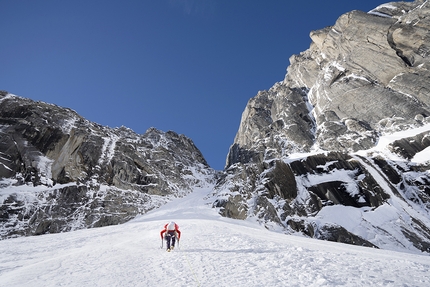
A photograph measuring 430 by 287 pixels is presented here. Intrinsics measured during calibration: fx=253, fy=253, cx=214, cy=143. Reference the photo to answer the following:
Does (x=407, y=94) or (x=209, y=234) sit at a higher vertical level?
(x=407, y=94)

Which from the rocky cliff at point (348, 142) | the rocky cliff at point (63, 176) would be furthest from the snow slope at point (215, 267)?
the rocky cliff at point (63, 176)

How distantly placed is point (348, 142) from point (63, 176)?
62.2m

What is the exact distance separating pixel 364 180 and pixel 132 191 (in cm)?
4103

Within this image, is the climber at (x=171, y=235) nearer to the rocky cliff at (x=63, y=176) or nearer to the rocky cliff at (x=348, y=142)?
the rocky cliff at (x=348, y=142)

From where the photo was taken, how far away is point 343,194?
3781 cm

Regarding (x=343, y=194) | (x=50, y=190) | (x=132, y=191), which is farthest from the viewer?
(x=132, y=191)

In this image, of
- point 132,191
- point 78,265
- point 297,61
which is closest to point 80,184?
point 132,191

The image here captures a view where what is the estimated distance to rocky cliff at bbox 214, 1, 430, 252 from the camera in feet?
111

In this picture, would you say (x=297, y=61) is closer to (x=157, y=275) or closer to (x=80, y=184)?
(x=80, y=184)

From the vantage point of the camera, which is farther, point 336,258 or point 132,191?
point 132,191

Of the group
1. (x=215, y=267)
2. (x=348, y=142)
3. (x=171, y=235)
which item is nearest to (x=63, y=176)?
(x=171, y=235)

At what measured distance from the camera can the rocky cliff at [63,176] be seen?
1475 inches

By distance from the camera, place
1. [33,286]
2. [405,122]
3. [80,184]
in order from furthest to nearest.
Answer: [405,122], [80,184], [33,286]

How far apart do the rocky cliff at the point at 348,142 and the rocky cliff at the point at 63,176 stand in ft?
59.4
